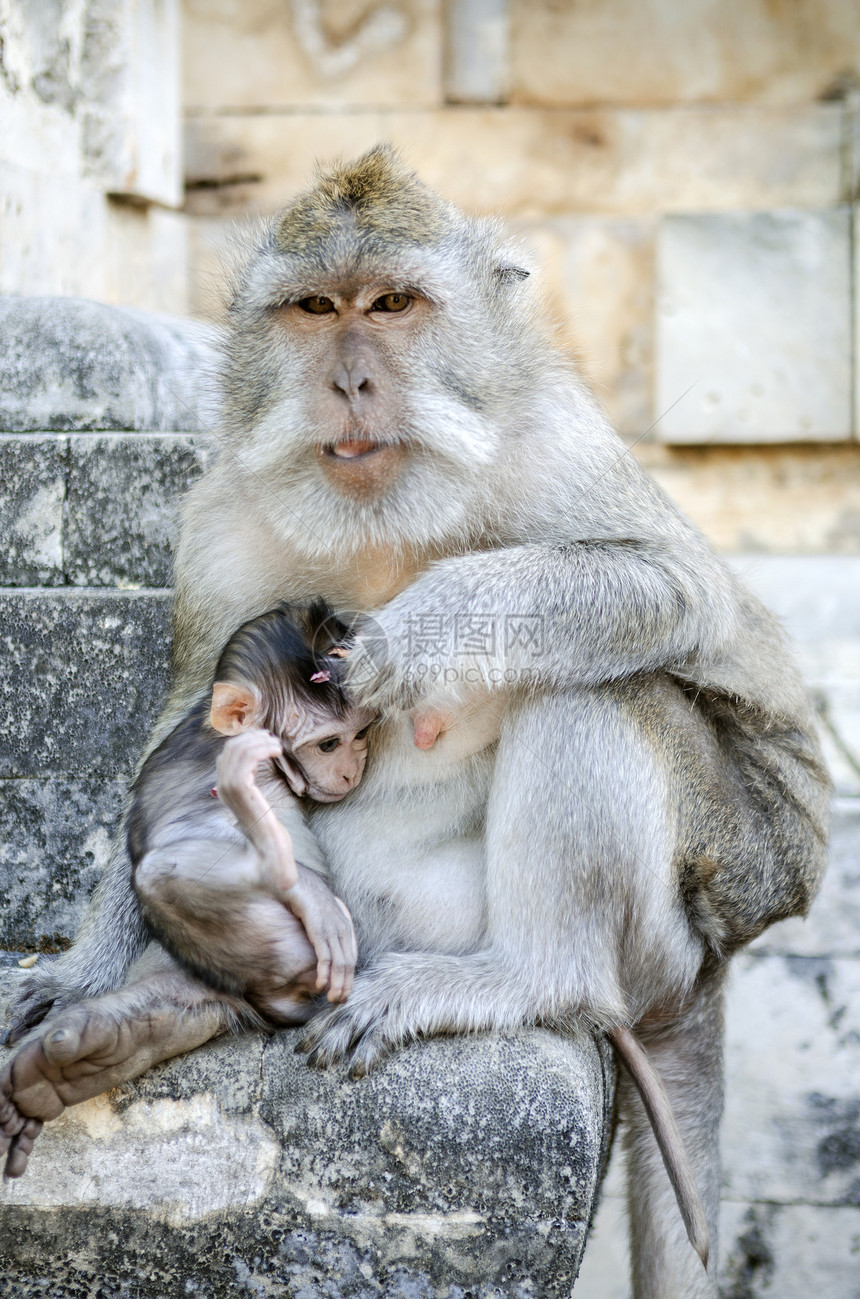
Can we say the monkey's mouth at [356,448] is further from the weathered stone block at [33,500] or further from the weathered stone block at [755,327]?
the weathered stone block at [755,327]

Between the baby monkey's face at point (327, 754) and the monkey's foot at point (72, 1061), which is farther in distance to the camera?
the baby monkey's face at point (327, 754)

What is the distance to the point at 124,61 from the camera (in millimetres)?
5137

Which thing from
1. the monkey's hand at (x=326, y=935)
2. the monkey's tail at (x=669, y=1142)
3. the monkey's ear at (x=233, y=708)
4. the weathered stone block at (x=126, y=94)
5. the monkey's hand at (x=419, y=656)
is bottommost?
the monkey's tail at (x=669, y=1142)

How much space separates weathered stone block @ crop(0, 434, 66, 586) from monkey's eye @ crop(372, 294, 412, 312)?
4.04 ft

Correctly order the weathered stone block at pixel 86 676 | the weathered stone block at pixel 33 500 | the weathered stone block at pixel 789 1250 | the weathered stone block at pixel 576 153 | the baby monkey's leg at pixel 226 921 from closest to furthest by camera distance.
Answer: the baby monkey's leg at pixel 226 921 → the weathered stone block at pixel 86 676 → the weathered stone block at pixel 33 500 → the weathered stone block at pixel 789 1250 → the weathered stone block at pixel 576 153

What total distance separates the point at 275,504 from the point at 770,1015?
256cm

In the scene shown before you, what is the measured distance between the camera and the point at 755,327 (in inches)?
252

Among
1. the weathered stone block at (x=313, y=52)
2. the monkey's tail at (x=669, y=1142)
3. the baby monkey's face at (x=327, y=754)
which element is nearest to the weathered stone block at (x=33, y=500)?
the baby monkey's face at (x=327, y=754)

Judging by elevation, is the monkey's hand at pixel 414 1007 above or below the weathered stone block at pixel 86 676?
below

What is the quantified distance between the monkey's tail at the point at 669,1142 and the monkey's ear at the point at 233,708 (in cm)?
102

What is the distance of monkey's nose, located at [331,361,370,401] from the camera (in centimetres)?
259

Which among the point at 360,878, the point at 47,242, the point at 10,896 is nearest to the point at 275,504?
the point at 360,878

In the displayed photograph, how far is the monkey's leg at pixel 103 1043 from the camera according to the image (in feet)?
7.55

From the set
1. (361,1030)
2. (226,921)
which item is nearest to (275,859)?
(226,921)
